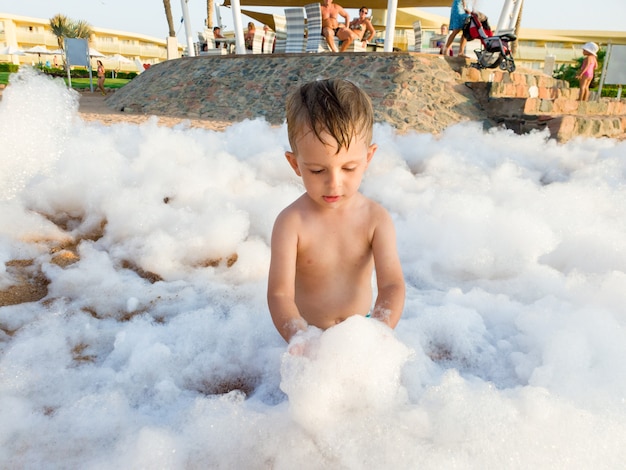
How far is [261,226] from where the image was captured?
3.20 meters

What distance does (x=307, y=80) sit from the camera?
8445 mm

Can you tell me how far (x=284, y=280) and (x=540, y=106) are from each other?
7153mm

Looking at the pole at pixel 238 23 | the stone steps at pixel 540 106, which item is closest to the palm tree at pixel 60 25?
the pole at pixel 238 23

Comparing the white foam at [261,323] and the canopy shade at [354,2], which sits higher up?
the canopy shade at [354,2]

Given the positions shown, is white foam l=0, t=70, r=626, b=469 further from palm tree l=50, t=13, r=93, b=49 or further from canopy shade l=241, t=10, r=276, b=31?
palm tree l=50, t=13, r=93, b=49

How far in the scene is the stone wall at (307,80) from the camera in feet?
24.3

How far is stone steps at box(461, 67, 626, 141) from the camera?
21.7ft

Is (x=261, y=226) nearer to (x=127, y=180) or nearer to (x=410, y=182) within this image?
(x=127, y=180)

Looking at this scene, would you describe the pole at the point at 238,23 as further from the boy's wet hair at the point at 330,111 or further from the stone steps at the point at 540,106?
the boy's wet hair at the point at 330,111

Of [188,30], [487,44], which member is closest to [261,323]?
[487,44]

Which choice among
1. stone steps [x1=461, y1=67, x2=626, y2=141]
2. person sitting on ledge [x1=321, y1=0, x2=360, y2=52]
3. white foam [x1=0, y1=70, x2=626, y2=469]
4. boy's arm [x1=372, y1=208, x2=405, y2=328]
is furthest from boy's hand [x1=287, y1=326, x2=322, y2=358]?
person sitting on ledge [x1=321, y1=0, x2=360, y2=52]

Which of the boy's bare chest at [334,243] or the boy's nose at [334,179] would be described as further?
the boy's bare chest at [334,243]

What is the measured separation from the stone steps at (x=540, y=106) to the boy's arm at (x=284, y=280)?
19.6 feet

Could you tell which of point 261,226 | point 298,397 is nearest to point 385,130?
point 261,226
